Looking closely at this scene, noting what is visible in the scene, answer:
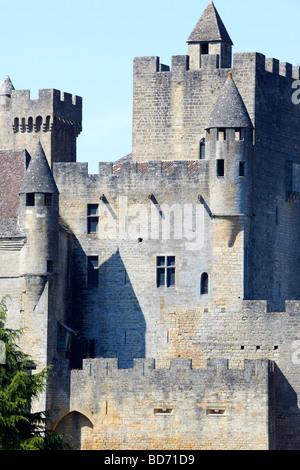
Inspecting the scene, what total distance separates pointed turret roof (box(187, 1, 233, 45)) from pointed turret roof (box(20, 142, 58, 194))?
9.15 metres

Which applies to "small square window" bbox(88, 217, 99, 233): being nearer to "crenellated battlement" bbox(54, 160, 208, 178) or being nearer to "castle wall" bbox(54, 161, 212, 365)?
"castle wall" bbox(54, 161, 212, 365)

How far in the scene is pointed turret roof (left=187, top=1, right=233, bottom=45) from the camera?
96.8m

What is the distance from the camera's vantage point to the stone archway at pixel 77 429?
88812 millimetres

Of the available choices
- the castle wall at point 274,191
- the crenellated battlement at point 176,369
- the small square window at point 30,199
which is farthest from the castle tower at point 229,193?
the small square window at point 30,199

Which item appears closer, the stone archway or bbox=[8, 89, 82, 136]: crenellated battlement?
the stone archway

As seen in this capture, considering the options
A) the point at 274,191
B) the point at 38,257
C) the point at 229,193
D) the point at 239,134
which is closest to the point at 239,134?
the point at 239,134

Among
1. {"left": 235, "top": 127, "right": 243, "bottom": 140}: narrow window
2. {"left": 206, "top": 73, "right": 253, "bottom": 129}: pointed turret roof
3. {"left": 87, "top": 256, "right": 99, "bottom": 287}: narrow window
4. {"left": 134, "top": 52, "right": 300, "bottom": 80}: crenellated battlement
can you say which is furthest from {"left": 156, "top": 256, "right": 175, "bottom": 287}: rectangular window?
{"left": 134, "top": 52, "right": 300, "bottom": 80}: crenellated battlement

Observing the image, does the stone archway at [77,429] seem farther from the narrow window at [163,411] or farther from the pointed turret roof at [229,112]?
the pointed turret roof at [229,112]

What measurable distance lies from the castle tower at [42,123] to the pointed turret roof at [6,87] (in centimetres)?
58

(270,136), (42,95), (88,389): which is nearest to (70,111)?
(42,95)

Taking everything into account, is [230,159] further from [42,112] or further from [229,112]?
[42,112]

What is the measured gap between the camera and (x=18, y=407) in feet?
270

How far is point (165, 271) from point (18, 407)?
12.8m

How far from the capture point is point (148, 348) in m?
92.9
